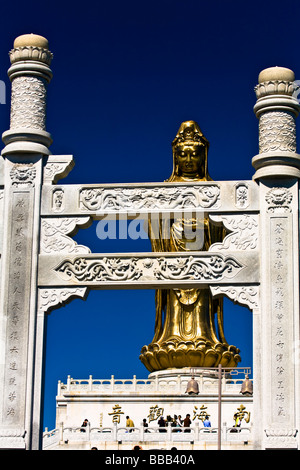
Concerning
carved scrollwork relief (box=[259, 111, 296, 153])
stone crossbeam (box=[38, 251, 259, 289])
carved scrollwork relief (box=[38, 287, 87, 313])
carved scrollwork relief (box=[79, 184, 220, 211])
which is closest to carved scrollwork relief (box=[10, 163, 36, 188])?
carved scrollwork relief (box=[79, 184, 220, 211])

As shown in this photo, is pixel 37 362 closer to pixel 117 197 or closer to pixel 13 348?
pixel 13 348

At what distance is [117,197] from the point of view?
46.2 ft

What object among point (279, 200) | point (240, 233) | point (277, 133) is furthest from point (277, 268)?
point (277, 133)

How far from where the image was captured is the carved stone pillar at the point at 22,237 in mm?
13453

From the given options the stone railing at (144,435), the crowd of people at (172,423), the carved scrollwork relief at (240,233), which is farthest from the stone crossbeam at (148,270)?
the crowd of people at (172,423)

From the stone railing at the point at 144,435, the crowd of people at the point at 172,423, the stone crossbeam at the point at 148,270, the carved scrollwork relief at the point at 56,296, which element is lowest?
the stone railing at the point at 144,435

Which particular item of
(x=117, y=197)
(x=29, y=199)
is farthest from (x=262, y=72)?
(x=29, y=199)

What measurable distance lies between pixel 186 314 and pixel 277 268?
12.5m

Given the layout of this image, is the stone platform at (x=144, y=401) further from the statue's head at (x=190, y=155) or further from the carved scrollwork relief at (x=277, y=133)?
the carved scrollwork relief at (x=277, y=133)

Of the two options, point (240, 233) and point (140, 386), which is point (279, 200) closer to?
point (240, 233)

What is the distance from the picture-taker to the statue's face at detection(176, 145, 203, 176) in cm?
2419

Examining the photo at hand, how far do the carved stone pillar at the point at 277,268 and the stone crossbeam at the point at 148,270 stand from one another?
0.31 m

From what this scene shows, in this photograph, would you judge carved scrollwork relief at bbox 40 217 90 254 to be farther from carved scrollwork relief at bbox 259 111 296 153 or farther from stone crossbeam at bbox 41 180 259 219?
carved scrollwork relief at bbox 259 111 296 153
